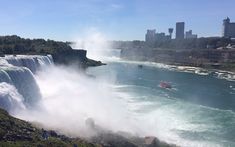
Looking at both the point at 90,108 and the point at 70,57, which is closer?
the point at 90,108

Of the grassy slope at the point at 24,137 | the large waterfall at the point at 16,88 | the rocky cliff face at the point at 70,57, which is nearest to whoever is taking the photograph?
the grassy slope at the point at 24,137

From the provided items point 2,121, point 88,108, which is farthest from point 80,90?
point 2,121

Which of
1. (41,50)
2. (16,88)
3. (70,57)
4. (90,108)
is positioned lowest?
(90,108)

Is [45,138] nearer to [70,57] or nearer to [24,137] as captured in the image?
[24,137]

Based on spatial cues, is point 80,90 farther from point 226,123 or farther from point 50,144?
point 50,144

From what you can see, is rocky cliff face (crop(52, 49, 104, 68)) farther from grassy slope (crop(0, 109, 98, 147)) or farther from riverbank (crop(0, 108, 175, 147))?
grassy slope (crop(0, 109, 98, 147))

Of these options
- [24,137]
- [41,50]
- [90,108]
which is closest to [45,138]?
[24,137]

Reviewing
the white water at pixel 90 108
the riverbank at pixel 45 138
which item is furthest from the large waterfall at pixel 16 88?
the riverbank at pixel 45 138

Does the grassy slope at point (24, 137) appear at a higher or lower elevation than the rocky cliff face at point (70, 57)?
lower

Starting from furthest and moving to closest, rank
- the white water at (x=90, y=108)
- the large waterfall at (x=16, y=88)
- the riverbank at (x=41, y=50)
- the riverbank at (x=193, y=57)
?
the riverbank at (x=193, y=57) → the riverbank at (x=41, y=50) → the white water at (x=90, y=108) → the large waterfall at (x=16, y=88)

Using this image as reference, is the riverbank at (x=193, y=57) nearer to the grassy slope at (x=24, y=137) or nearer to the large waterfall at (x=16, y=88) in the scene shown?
the large waterfall at (x=16, y=88)

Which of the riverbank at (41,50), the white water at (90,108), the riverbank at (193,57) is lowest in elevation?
the white water at (90,108)
